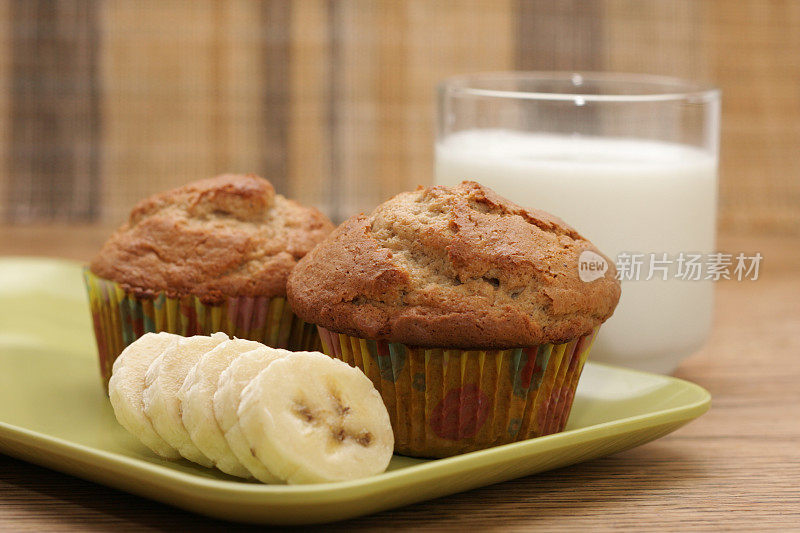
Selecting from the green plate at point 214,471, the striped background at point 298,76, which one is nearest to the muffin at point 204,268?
the green plate at point 214,471

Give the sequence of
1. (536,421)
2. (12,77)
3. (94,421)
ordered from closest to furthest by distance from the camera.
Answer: (536,421), (94,421), (12,77)

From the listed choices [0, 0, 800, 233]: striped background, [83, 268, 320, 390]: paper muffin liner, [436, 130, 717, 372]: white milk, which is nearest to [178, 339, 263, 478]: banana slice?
[83, 268, 320, 390]: paper muffin liner

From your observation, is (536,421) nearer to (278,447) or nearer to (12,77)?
(278,447)

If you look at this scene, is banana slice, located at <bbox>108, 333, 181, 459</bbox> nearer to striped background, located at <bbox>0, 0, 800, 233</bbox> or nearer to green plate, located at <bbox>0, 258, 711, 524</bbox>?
green plate, located at <bbox>0, 258, 711, 524</bbox>

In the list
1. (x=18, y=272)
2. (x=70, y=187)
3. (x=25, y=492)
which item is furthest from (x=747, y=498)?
(x=70, y=187)

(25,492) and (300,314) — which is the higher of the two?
(300,314)

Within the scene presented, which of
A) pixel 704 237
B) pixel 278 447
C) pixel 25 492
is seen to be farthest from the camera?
pixel 704 237

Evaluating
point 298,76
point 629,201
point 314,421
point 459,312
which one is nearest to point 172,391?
point 314,421
